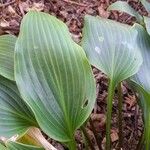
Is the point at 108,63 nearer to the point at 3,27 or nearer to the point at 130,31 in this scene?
the point at 130,31

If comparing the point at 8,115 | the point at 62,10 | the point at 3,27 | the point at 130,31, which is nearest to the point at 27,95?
the point at 8,115

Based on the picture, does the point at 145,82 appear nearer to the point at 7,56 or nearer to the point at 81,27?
the point at 7,56

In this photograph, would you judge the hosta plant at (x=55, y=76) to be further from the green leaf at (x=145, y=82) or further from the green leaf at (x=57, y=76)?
the green leaf at (x=145, y=82)

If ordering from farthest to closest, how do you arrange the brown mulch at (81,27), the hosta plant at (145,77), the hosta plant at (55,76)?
the brown mulch at (81,27) → the hosta plant at (145,77) → the hosta plant at (55,76)

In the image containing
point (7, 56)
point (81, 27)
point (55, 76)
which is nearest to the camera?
point (55, 76)

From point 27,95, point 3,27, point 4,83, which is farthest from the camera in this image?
point 3,27

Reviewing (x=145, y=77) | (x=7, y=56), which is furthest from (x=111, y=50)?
(x=7, y=56)

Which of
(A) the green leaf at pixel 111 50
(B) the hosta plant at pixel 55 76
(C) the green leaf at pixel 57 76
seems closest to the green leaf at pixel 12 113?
(B) the hosta plant at pixel 55 76
